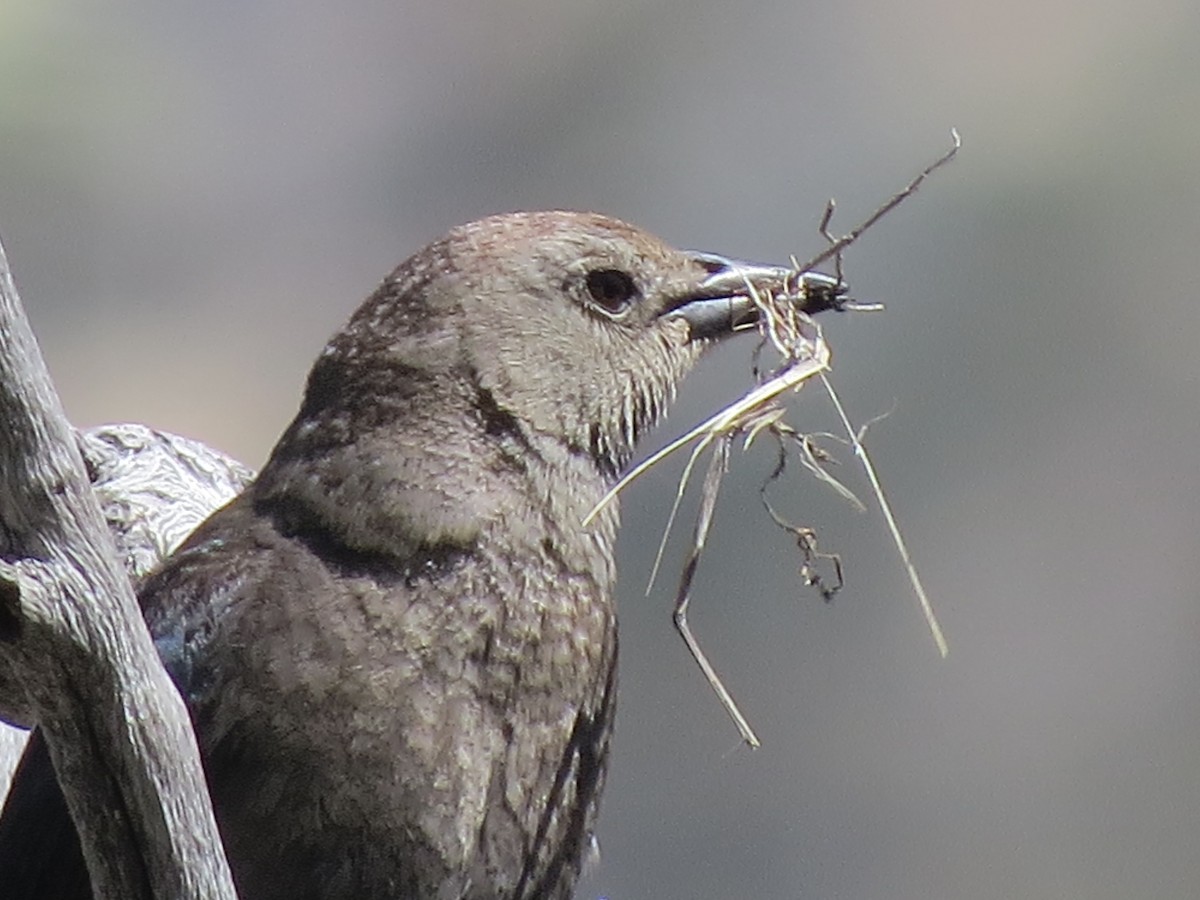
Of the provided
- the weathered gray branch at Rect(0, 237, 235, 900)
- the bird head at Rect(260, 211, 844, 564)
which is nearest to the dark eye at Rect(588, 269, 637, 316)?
the bird head at Rect(260, 211, 844, 564)

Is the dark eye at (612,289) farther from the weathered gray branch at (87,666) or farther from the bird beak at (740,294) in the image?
the weathered gray branch at (87,666)

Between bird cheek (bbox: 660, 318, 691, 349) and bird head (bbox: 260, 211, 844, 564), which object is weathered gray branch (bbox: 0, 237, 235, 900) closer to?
bird head (bbox: 260, 211, 844, 564)

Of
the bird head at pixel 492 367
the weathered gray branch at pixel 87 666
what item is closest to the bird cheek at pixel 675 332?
the bird head at pixel 492 367

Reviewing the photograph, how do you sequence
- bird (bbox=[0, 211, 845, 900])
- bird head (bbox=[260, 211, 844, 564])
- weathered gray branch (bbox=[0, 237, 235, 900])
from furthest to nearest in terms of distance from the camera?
bird head (bbox=[260, 211, 844, 564]) < bird (bbox=[0, 211, 845, 900]) < weathered gray branch (bbox=[0, 237, 235, 900])

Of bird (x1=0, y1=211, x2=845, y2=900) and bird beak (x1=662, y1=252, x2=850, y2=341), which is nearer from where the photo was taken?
bird (x1=0, y1=211, x2=845, y2=900)

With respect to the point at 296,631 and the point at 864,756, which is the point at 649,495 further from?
the point at 296,631

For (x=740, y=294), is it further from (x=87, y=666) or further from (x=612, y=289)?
(x=87, y=666)

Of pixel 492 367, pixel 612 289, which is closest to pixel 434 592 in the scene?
pixel 492 367
